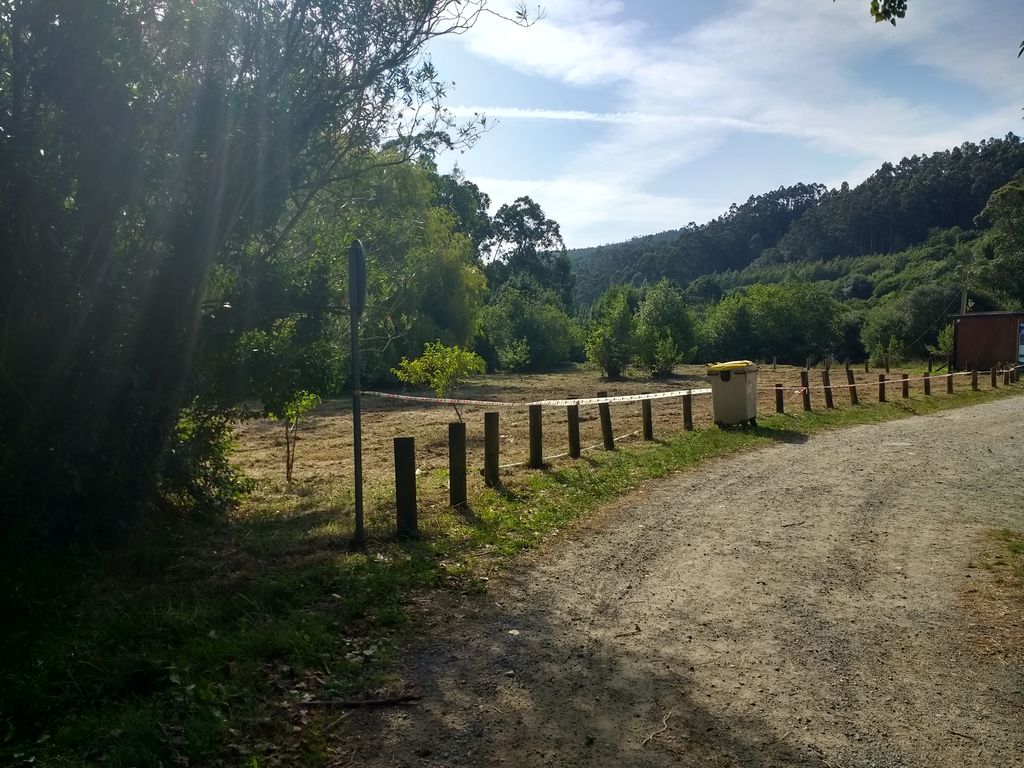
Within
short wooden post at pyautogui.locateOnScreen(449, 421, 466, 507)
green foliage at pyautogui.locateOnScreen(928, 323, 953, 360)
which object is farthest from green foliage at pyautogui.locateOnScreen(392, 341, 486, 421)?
green foliage at pyautogui.locateOnScreen(928, 323, 953, 360)

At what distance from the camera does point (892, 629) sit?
5.27 m

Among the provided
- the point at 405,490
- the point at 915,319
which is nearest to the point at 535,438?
the point at 405,490

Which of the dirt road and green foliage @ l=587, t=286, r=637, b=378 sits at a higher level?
green foliage @ l=587, t=286, r=637, b=378

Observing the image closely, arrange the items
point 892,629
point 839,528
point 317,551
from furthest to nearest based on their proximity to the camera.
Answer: point 839,528, point 317,551, point 892,629

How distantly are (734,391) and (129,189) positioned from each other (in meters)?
11.8

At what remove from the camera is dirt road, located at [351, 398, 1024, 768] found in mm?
3789

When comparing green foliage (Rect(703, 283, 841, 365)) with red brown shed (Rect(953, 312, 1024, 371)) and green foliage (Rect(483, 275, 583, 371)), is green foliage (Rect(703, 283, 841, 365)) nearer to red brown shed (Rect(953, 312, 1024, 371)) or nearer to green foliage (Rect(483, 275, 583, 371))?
green foliage (Rect(483, 275, 583, 371))

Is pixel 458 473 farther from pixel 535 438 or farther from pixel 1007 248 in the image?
pixel 1007 248

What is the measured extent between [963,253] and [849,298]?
A: 1319 cm

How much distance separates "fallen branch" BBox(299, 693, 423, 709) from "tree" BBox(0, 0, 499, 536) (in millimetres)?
3387

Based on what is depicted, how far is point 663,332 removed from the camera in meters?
46.7

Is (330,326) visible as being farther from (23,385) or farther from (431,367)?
(431,367)

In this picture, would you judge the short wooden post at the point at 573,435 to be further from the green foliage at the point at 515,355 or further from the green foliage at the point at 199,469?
the green foliage at the point at 515,355

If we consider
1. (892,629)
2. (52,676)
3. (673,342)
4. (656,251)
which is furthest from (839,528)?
(656,251)
